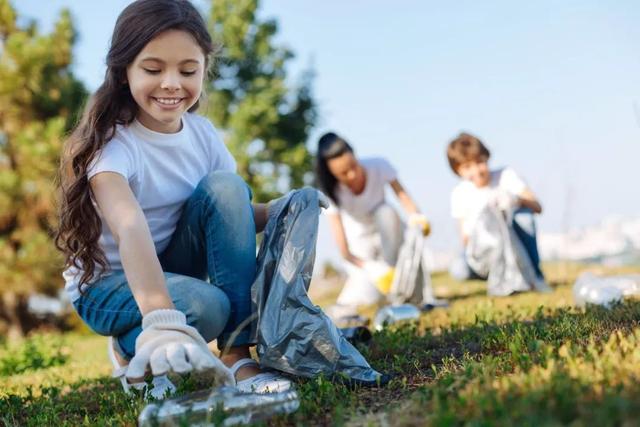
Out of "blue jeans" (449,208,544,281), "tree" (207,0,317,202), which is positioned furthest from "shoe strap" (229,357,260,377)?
"tree" (207,0,317,202)

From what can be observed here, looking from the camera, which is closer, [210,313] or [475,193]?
[210,313]

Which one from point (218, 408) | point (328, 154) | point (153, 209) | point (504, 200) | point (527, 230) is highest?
point (328, 154)

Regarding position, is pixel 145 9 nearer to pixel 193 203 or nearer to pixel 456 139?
pixel 193 203

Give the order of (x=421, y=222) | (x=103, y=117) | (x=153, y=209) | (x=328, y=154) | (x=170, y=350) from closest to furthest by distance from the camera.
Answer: (x=170, y=350) < (x=103, y=117) < (x=153, y=209) < (x=421, y=222) < (x=328, y=154)

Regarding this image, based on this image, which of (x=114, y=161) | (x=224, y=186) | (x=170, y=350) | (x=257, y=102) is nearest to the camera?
(x=170, y=350)

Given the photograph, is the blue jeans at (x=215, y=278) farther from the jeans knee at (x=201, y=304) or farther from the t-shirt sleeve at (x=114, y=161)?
the t-shirt sleeve at (x=114, y=161)

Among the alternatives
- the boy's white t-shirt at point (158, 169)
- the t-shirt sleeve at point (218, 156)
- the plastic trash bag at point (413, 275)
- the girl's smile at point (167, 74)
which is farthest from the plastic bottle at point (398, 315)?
the girl's smile at point (167, 74)

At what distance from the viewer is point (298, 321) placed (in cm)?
282

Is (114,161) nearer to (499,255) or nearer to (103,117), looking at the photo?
(103,117)

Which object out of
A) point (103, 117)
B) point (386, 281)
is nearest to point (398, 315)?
point (386, 281)

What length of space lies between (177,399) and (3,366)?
337 centimetres

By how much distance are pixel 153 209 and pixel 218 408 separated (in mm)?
1404

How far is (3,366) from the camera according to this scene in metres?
5.16

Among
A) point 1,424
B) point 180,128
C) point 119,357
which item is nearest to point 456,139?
point 180,128
